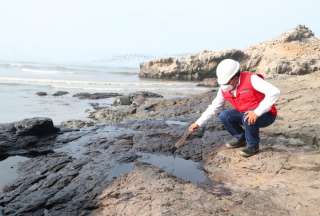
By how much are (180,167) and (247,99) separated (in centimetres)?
122

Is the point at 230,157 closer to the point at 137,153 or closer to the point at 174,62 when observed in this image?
the point at 137,153

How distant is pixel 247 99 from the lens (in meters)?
5.22

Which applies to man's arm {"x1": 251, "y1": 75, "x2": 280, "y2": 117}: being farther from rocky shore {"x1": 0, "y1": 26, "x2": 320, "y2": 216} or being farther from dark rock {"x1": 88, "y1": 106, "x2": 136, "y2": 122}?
dark rock {"x1": 88, "y1": 106, "x2": 136, "y2": 122}

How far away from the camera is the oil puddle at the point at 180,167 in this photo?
4.97 metres

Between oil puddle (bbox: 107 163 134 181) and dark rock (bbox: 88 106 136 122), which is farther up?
oil puddle (bbox: 107 163 134 181)

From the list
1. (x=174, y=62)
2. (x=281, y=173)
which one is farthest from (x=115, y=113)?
(x=174, y=62)

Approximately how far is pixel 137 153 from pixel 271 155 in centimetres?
187

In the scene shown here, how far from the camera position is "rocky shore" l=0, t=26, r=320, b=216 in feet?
13.6

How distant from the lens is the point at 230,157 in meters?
5.55

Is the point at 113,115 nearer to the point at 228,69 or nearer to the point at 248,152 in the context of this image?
the point at 248,152

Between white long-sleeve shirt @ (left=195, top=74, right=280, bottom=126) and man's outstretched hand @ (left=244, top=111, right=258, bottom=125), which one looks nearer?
white long-sleeve shirt @ (left=195, top=74, right=280, bottom=126)

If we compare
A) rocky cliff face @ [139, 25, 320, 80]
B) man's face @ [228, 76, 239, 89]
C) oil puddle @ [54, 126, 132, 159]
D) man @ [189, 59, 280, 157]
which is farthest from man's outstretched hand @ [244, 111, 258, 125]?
rocky cliff face @ [139, 25, 320, 80]

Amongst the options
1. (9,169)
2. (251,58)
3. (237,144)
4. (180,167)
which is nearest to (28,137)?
(9,169)

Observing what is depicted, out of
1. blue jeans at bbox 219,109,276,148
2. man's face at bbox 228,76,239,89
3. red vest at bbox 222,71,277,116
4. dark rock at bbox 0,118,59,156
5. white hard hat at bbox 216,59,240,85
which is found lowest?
dark rock at bbox 0,118,59,156
